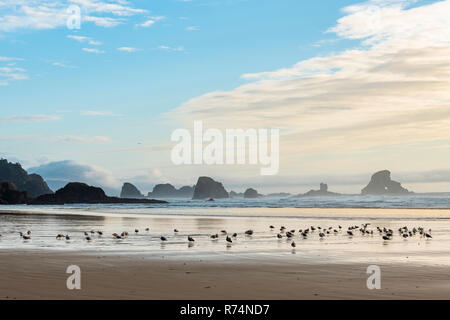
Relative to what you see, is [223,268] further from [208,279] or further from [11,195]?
[11,195]

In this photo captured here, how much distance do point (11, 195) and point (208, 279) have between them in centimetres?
19532

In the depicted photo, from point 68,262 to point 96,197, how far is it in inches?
7318

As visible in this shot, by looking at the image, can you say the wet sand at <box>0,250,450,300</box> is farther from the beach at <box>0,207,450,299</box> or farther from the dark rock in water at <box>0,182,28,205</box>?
the dark rock in water at <box>0,182,28,205</box>

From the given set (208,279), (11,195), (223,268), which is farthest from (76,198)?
(208,279)

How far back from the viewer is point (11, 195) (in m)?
191

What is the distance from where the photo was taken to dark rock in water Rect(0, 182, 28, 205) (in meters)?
188

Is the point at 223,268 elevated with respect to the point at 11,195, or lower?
elevated

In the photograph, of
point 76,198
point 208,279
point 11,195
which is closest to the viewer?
point 208,279

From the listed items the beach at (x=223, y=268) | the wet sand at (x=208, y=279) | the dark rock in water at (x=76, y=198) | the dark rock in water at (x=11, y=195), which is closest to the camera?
the wet sand at (x=208, y=279)

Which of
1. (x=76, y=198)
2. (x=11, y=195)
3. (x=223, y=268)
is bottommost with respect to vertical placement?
(x=76, y=198)

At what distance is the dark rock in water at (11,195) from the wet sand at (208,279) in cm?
18340

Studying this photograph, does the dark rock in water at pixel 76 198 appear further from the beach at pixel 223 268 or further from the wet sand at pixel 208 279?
the wet sand at pixel 208 279

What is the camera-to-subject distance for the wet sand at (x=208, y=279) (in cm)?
1170

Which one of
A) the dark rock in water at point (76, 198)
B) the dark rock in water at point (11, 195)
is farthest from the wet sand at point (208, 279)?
the dark rock in water at point (11, 195)
